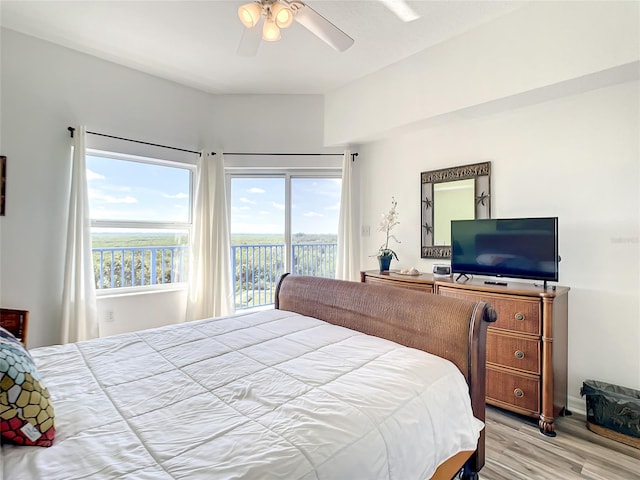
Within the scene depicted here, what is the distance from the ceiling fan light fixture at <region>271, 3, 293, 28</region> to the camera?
1764 millimetres

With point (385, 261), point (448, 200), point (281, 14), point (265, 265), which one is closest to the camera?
point (281, 14)

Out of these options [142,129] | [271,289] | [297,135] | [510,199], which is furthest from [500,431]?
[142,129]

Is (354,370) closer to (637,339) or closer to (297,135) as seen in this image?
Result: (637,339)

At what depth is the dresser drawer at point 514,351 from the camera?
206 cm

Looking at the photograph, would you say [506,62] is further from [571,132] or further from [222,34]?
[222,34]

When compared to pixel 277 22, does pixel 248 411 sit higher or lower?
lower

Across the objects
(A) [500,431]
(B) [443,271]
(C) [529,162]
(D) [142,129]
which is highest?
→ (D) [142,129]

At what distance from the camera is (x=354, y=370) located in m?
1.28

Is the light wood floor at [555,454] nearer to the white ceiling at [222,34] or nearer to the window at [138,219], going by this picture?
the white ceiling at [222,34]

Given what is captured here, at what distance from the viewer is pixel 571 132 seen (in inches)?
92.4

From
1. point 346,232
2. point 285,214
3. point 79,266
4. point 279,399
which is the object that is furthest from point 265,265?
point 279,399

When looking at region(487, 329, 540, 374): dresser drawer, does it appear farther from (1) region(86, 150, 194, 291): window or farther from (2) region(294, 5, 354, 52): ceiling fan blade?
(1) region(86, 150, 194, 291): window

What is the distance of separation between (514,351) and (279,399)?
70.8 inches

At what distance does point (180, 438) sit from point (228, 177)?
11.0ft
